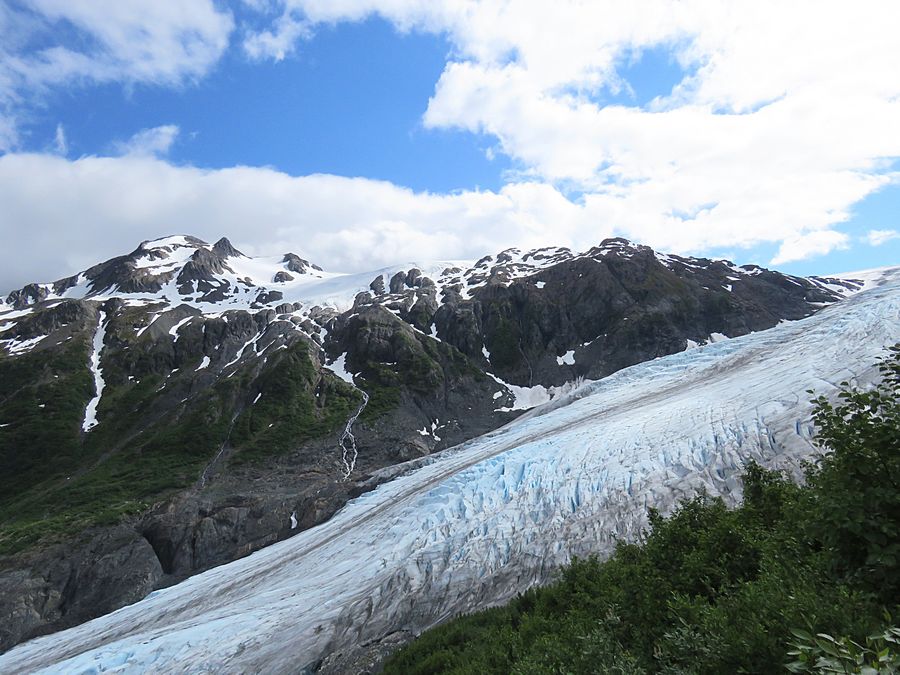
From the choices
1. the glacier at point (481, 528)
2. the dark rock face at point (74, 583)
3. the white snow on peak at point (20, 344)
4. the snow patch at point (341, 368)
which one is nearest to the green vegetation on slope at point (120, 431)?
the snow patch at point (341, 368)

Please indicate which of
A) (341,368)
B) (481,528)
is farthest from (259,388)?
(481,528)

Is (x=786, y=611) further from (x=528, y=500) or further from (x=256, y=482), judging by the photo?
(x=256, y=482)

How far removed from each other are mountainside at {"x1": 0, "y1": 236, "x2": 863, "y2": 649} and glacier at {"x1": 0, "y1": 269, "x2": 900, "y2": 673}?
15152mm

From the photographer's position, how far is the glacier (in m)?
23.7

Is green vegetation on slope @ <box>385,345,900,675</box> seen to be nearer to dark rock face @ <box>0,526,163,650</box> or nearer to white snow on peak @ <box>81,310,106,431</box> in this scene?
dark rock face @ <box>0,526,163,650</box>

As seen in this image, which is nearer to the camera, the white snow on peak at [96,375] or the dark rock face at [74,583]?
the dark rock face at [74,583]

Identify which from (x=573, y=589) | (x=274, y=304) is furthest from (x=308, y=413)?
(x=573, y=589)

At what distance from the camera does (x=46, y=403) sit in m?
125

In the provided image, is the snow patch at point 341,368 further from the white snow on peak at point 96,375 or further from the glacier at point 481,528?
the glacier at point 481,528

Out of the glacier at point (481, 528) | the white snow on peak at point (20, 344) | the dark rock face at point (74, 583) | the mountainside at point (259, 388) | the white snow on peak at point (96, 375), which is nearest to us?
the glacier at point (481, 528)

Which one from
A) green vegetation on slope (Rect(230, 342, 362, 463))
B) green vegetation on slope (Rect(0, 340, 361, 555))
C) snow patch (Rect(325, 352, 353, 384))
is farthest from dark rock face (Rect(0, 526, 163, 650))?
snow patch (Rect(325, 352, 353, 384))

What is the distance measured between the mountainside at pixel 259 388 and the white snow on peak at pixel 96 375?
0.97 metres

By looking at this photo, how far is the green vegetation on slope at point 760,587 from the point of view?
6.85 meters

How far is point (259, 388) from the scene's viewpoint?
122312mm
